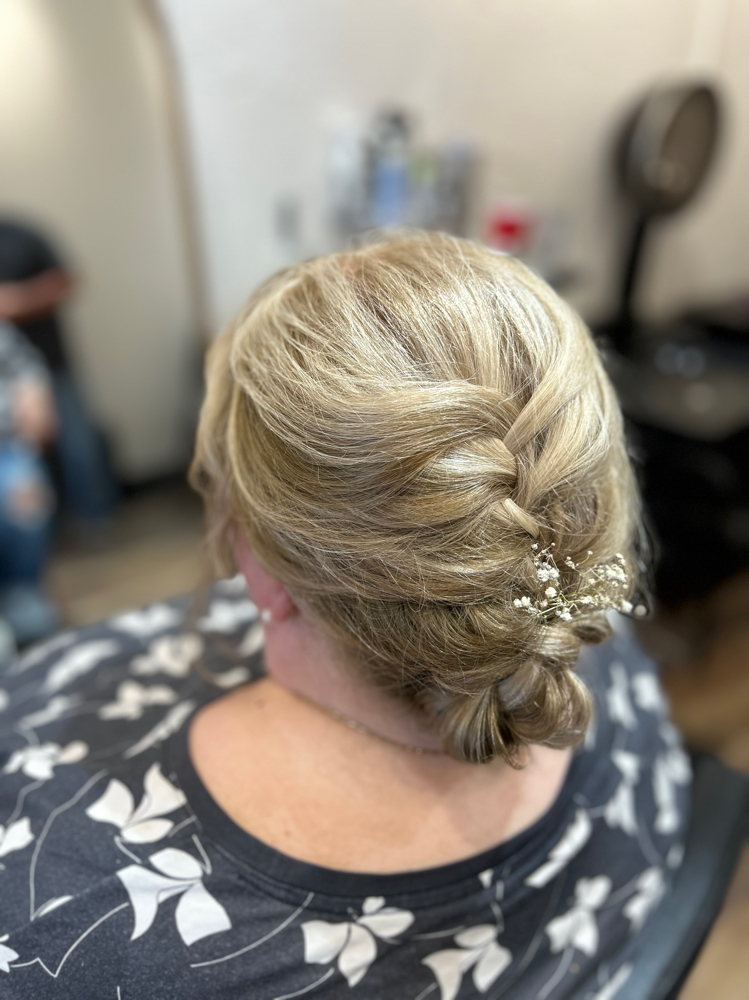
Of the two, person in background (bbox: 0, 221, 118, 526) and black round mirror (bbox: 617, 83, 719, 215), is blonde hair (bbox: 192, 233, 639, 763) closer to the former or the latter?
person in background (bbox: 0, 221, 118, 526)

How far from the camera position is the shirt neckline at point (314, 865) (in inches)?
21.2

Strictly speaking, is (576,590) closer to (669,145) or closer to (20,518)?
(20,518)

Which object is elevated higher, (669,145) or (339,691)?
(669,145)

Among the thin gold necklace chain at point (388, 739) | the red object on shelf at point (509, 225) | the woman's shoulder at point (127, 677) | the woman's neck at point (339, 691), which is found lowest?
the woman's shoulder at point (127, 677)

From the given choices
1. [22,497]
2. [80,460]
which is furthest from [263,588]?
Result: [80,460]

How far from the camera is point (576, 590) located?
49cm

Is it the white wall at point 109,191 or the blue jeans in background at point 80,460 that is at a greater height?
the white wall at point 109,191

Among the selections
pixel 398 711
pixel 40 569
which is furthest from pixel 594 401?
pixel 40 569

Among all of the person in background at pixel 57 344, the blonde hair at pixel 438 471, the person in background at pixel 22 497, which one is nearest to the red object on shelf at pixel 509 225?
the person in background at pixel 57 344

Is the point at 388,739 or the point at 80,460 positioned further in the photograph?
the point at 80,460

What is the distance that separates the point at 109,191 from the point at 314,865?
5.84 ft

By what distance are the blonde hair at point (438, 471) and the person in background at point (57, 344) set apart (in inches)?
61.3

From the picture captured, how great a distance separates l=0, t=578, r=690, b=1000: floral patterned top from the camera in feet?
1.66

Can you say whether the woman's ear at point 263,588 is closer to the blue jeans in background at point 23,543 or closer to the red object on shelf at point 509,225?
the blue jeans in background at point 23,543
